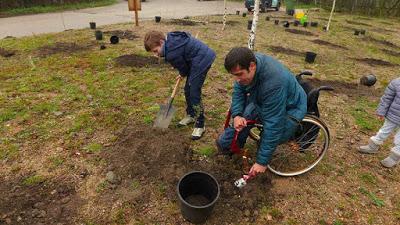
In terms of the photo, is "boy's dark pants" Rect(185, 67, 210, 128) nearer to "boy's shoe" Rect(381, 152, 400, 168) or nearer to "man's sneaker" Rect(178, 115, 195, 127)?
"man's sneaker" Rect(178, 115, 195, 127)

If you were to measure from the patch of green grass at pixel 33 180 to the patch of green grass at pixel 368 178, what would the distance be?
4.04 metres

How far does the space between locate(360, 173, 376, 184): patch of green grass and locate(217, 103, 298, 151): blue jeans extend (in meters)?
1.33

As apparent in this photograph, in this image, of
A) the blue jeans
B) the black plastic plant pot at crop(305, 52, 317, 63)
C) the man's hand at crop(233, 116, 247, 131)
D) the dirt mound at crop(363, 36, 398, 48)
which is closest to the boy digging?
the blue jeans

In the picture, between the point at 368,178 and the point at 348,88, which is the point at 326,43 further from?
the point at 368,178

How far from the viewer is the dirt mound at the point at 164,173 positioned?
3.21 m

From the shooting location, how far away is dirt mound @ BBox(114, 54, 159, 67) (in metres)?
7.34

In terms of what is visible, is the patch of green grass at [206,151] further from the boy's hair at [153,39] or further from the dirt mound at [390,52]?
the dirt mound at [390,52]

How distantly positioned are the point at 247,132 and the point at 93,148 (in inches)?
85.4

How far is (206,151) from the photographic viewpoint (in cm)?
410

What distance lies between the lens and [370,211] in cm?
336

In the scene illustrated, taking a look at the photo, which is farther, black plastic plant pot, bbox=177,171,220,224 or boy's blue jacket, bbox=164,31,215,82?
boy's blue jacket, bbox=164,31,215,82

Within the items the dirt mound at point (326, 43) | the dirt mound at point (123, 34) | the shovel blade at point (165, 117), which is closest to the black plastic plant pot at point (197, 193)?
the shovel blade at point (165, 117)

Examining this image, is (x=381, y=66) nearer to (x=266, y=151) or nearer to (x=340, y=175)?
(x=340, y=175)

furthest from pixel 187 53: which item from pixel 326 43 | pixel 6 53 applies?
pixel 326 43
